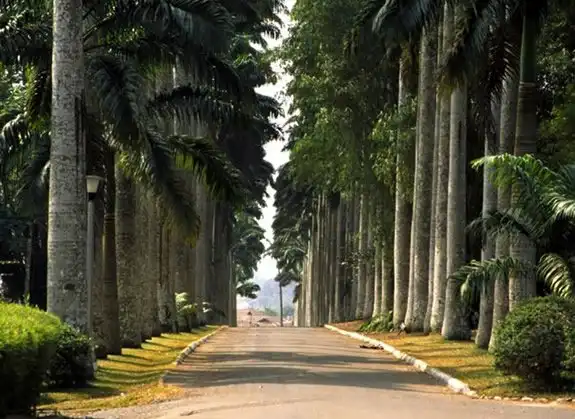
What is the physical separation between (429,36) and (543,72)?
4.49m

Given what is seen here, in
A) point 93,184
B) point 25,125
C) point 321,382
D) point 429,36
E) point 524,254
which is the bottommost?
point 321,382

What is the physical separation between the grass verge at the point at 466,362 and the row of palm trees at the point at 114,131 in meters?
5.86

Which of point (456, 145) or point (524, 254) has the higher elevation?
point (456, 145)

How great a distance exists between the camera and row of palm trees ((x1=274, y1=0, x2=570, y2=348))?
1831 cm

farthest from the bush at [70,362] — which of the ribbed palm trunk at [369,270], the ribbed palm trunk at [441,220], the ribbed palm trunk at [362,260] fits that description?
the ribbed palm trunk at [369,270]

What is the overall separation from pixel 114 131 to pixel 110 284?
15.9ft

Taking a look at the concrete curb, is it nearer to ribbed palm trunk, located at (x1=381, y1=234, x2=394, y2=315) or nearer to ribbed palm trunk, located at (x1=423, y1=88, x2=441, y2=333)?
ribbed palm trunk, located at (x1=423, y1=88, x2=441, y2=333)

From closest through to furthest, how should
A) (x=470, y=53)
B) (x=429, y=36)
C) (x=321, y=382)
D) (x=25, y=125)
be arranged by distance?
(x=321, y=382) → (x=470, y=53) → (x=25, y=125) → (x=429, y=36)

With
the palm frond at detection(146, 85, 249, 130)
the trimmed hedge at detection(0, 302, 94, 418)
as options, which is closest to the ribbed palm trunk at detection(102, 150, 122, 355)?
the palm frond at detection(146, 85, 249, 130)

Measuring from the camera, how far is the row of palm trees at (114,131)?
56.3ft

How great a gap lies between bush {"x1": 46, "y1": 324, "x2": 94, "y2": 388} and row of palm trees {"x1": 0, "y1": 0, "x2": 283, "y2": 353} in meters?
0.91

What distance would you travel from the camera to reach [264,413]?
12180 millimetres

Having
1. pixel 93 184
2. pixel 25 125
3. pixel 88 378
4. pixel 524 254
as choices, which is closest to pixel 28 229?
pixel 25 125

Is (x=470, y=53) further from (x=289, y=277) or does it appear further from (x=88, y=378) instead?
(x=289, y=277)
